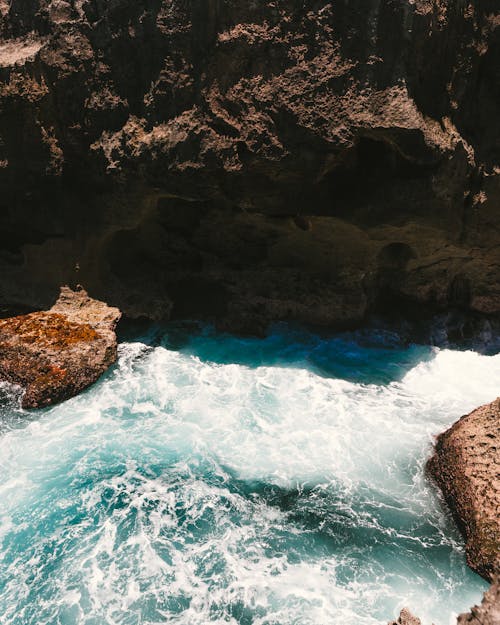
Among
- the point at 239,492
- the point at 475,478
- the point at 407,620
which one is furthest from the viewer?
the point at 239,492

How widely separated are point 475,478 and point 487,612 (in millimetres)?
3624

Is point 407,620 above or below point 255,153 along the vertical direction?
below

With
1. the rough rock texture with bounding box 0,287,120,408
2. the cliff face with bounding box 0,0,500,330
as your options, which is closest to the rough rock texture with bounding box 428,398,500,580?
the cliff face with bounding box 0,0,500,330

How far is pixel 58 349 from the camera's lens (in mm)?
11375

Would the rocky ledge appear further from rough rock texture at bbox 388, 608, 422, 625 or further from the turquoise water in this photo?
rough rock texture at bbox 388, 608, 422, 625

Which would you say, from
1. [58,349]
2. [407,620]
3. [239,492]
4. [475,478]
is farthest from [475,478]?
[58,349]

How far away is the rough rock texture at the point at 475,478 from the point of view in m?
7.49

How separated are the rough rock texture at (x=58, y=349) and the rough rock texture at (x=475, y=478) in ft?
24.4

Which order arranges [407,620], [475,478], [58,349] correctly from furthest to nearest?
[58,349]
[475,478]
[407,620]

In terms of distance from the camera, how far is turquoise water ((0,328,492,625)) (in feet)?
23.5

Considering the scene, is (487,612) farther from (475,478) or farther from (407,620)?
(475,478)

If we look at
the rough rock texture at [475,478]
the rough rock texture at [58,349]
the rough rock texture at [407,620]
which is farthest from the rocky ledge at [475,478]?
the rough rock texture at [58,349]

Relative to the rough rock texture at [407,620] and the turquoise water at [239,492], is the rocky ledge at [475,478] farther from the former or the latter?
the rough rock texture at [407,620]

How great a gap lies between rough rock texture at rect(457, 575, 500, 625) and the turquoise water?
2.19m
